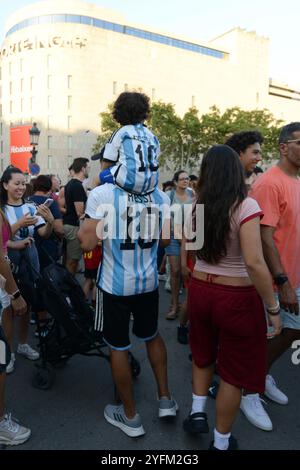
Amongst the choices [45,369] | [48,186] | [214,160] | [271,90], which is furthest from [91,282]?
[271,90]

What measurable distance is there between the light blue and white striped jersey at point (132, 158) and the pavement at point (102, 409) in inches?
65.9

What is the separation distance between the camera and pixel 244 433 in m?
2.66

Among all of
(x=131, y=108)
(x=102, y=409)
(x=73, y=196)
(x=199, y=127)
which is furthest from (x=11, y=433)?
(x=199, y=127)

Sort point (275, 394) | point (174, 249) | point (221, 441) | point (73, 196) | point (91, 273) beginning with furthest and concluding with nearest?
point (73, 196), point (91, 273), point (174, 249), point (275, 394), point (221, 441)

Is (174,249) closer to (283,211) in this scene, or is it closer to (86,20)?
(283,211)

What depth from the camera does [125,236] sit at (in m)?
2.53

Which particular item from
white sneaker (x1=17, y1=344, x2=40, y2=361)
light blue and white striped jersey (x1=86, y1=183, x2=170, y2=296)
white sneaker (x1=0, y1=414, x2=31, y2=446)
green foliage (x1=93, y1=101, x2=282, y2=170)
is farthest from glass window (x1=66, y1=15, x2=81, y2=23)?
white sneaker (x1=0, y1=414, x2=31, y2=446)

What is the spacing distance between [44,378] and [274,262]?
2.10 metres

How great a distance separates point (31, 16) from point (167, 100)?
1908 centimetres

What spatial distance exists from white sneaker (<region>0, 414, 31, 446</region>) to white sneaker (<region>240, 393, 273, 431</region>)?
1566mm

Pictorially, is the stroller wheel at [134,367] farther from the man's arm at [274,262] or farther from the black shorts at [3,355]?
the man's arm at [274,262]

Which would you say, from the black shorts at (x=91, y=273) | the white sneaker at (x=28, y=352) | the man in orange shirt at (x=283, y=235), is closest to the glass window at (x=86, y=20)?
the black shorts at (x=91, y=273)

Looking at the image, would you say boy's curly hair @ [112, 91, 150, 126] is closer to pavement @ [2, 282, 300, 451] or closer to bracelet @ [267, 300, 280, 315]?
bracelet @ [267, 300, 280, 315]

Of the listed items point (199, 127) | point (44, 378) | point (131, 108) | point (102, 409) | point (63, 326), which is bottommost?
point (102, 409)
